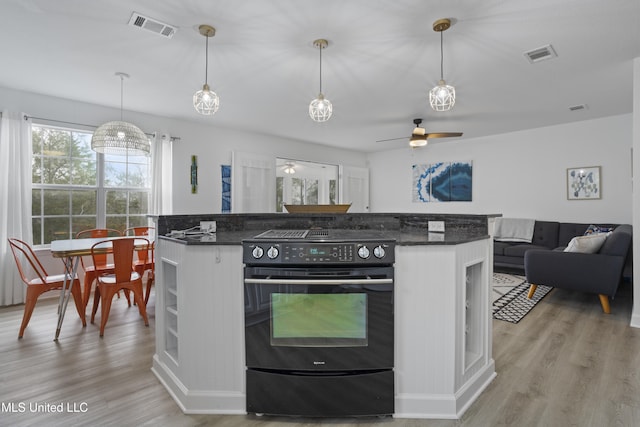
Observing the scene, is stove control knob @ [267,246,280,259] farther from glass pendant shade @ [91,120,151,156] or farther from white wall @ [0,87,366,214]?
white wall @ [0,87,366,214]

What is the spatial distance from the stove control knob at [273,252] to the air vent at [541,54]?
9.42 ft

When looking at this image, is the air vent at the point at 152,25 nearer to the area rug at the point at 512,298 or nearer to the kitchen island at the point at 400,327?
the kitchen island at the point at 400,327

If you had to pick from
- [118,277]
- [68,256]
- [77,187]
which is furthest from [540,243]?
[77,187]

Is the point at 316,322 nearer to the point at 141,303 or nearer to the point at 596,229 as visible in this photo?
the point at 141,303

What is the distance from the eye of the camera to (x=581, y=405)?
1.78 meters

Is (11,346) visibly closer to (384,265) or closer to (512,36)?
(384,265)

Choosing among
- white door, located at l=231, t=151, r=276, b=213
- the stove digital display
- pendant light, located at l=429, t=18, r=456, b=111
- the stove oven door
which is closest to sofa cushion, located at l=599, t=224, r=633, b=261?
pendant light, located at l=429, t=18, r=456, b=111

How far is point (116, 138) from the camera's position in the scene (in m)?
3.24

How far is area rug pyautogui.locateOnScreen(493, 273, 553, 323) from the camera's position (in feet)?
10.6

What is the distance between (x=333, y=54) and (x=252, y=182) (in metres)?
3.38

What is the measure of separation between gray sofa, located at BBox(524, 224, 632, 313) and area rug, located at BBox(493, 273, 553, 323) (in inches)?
11.4

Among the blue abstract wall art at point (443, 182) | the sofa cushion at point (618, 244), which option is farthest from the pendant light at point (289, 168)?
the sofa cushion at point (618, 244)

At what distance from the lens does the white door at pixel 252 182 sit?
18.2ft

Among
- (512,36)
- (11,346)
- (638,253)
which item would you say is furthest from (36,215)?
(638,253)
